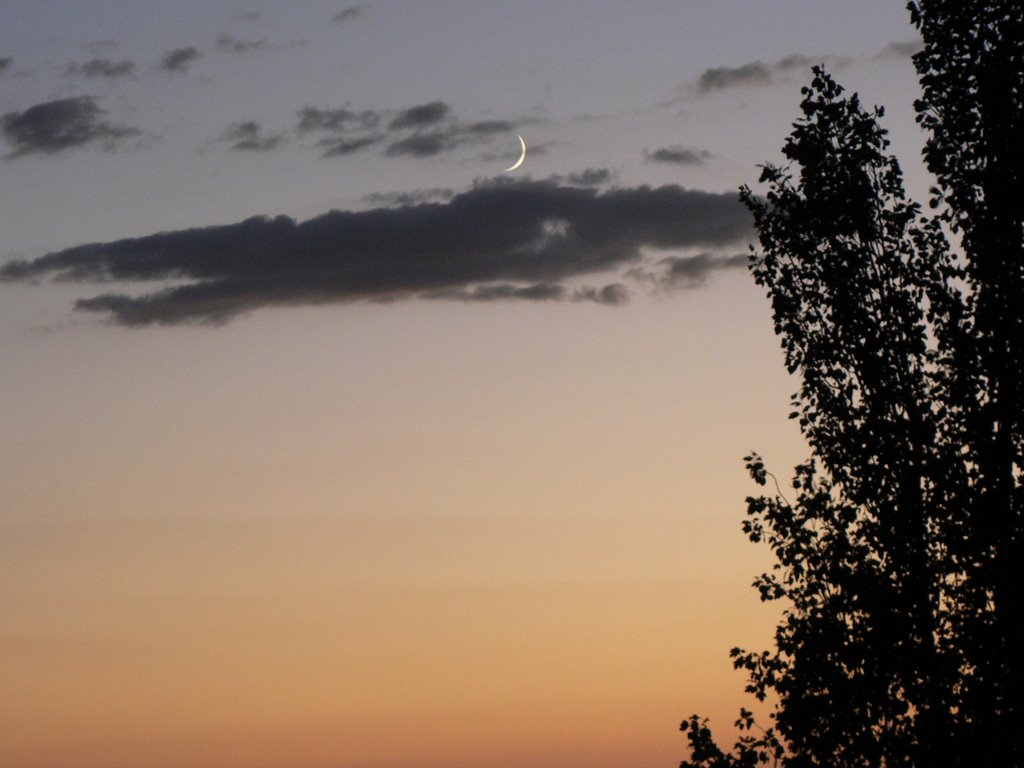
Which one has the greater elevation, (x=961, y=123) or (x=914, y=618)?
(x=961, y=123)

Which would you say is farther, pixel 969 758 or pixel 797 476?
pixel 797 476

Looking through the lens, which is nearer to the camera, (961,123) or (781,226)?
(961,123)

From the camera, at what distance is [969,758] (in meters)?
28.2

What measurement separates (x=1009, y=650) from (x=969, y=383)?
14.6 ft

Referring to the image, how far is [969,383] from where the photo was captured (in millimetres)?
29328

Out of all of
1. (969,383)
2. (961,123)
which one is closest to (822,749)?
(969,383)

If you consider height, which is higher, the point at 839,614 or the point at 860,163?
the point at 860,163

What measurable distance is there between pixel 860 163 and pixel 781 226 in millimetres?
1791

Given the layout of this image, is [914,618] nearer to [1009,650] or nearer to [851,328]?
[1009,650]

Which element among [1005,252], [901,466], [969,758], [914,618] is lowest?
[969,758]

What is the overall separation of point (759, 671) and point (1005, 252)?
846cm

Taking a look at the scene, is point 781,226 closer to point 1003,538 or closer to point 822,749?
point 1003,538

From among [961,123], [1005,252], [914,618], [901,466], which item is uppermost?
[961,123]

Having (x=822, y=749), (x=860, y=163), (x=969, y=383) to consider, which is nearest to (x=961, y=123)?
(x=860, y=163)
